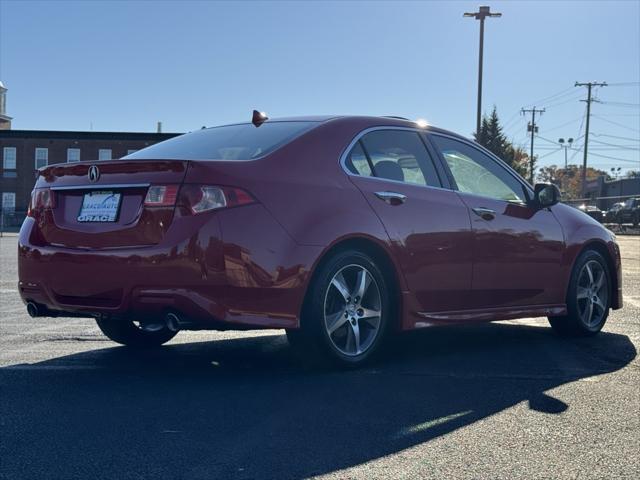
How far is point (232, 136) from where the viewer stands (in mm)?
5379

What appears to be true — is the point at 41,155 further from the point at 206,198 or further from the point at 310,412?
the point at 310,412

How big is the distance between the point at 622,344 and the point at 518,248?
121cm

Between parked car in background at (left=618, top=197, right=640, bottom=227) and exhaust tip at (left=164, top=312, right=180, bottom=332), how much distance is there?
36.7m

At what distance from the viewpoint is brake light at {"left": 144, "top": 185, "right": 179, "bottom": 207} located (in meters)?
4.42

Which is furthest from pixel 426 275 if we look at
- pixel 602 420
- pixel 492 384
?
pixel 602 420

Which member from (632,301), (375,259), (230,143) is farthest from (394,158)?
(632,301)

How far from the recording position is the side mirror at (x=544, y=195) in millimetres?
6613

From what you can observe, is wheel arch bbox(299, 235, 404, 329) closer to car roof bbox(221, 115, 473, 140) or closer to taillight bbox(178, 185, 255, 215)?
taillight bbox(178, 185, 255, 215)

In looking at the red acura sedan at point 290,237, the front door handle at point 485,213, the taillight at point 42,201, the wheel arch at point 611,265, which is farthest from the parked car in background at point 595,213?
the taillight at point 42,201

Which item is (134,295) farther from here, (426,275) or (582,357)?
(582,357)

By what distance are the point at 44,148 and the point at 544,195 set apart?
5958 cm

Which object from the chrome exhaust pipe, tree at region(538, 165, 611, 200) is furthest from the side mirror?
tree at region(538, 165, 611, 200)

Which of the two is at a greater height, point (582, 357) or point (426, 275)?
point (426, 275)

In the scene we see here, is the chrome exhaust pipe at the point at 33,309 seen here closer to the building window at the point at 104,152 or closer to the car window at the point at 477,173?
the car window at the point at 477,173
